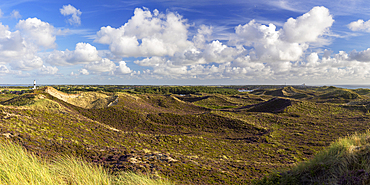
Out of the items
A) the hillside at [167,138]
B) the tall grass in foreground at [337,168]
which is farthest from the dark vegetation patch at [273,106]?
the tall grass in foreground at [337,168]

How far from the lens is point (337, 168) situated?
6.61 m

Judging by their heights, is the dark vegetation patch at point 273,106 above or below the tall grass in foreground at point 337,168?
below

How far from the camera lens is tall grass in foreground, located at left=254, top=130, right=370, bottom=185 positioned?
236 inches

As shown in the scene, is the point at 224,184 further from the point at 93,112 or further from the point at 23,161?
the point at 93,112

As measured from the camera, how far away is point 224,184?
881 cm

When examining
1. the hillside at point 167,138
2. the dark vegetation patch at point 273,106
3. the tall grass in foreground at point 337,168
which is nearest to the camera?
the tall grass in foreground at point 337,168

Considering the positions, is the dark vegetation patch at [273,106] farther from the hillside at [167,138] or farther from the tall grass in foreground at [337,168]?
the tall grass in foreground at [337,168]

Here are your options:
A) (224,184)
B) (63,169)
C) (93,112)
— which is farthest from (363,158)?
(93,112)

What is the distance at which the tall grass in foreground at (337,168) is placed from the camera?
598 cm

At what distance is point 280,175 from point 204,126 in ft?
62.0

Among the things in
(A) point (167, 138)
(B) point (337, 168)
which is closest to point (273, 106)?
(A) point (167, 138)

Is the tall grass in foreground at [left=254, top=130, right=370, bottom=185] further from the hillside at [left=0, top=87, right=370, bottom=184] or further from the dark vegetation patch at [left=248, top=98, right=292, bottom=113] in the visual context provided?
the dark vegetation patch at [left=248, top=98, right=292, bottom=113]

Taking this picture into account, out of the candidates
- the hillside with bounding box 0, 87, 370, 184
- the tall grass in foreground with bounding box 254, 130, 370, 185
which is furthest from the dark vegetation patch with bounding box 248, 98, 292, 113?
the tall grass in foreground with bounding box 254, 130, 370, 185

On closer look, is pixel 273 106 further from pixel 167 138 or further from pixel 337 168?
pixel 337 168
